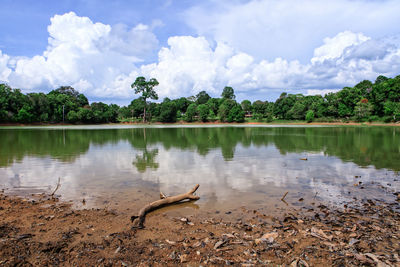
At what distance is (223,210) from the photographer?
24.8 ft

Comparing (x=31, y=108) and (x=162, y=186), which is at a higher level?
(x=31, y=108)

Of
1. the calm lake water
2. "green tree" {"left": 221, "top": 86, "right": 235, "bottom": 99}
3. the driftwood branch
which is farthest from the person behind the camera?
"green tree" {"left": 221, "top": 86, "right": 235, "bottom": 99}

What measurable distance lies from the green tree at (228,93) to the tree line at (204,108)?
19649 mm

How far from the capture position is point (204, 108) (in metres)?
108

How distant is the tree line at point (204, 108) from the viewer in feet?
257

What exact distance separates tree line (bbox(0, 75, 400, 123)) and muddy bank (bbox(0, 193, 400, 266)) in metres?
83.9

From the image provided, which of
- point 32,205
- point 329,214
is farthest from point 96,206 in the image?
point 329,214

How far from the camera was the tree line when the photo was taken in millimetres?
78312

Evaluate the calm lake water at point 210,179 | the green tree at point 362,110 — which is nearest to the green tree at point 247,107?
the green tree at point 362,110

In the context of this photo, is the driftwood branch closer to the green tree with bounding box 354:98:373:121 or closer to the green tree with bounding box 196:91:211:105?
the green tree with bounding box 354:98:373:121

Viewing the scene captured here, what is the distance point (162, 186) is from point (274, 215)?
466cm

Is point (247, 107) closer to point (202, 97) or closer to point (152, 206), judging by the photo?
point (202, 97)

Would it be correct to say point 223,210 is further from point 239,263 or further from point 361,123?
point 361,123

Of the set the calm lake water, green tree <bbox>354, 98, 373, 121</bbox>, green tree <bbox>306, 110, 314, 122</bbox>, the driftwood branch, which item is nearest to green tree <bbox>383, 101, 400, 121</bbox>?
green tree <bbox>354, 98, 373, 121</bbox>
